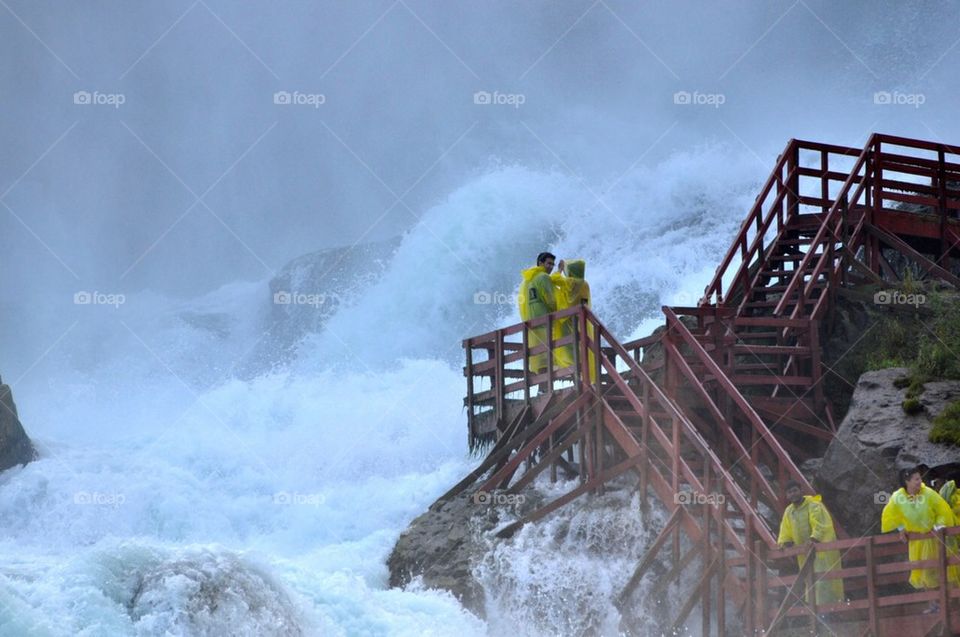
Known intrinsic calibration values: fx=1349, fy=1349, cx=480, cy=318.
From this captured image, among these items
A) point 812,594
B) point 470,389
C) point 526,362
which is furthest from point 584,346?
point 812,594

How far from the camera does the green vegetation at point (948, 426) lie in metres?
16.0

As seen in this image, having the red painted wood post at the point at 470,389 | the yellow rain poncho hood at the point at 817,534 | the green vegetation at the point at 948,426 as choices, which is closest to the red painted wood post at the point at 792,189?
the red painted wood post at the point at 470,389

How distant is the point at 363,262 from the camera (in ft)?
168

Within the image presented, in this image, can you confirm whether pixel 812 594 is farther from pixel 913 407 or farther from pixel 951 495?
pixel 913 407

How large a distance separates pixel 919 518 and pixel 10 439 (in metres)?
24.6

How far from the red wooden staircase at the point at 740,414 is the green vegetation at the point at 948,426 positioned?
1.71m

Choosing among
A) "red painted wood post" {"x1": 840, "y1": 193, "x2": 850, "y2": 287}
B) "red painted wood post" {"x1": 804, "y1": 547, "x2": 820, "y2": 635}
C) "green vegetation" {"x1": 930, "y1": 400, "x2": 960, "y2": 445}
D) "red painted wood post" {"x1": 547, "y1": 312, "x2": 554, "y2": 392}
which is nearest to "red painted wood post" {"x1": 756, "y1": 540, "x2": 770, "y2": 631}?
"red painted wood post" {"x1": 804, "y1": 547, "x2": 820, "y2": 635}

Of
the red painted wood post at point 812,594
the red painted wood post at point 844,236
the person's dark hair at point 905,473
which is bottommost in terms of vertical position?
the red painted wood post at point 812,594

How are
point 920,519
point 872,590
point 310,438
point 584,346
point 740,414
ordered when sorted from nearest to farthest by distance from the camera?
point 872,590
point 920,519
point 584,346
point 740,414
point 310,438

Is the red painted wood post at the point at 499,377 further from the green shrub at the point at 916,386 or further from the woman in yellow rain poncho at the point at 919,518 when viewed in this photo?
the woman in yellow rain poncho at the point at 919,518

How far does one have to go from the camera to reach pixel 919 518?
14.4m

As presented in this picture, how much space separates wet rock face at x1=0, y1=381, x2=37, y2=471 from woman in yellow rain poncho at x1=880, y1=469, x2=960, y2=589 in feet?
77.1

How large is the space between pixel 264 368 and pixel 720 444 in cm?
3531

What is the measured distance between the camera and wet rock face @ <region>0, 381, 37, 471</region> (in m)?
32.5
